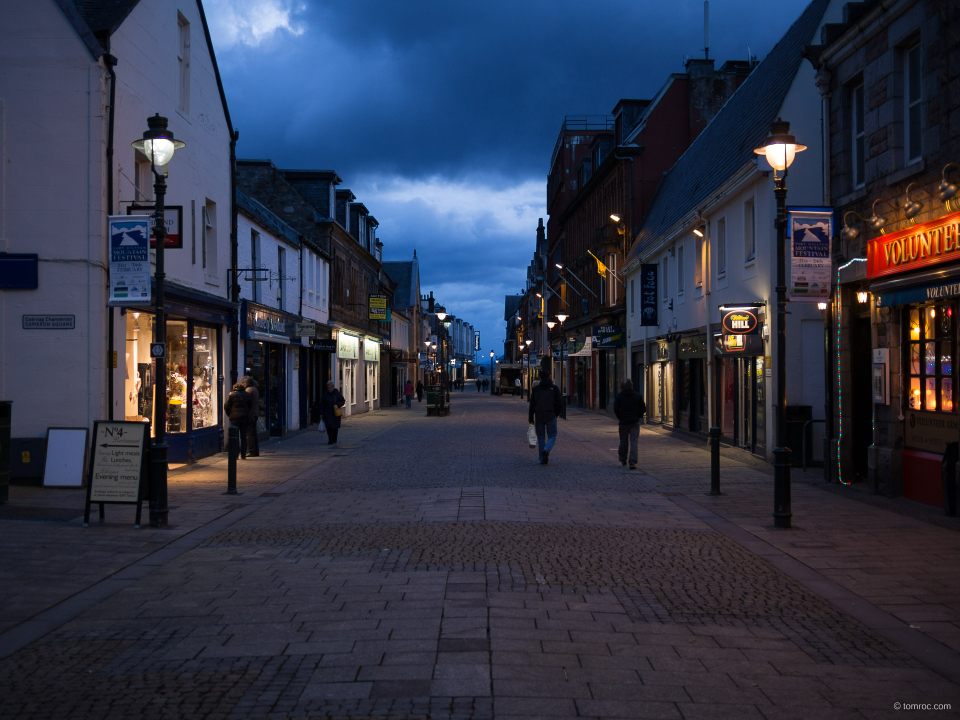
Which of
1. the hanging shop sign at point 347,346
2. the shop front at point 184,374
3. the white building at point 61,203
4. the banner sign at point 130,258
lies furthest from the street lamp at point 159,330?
the hanging shop sign at point 347,346

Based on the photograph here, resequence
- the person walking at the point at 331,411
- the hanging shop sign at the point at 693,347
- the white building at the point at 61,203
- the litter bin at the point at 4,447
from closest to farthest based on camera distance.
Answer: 1. the litter bin at the point at 4,447
2. the white building at the point at 61,203
3. the person walking at the point at 331,411
4. the hanging shop sign at the point at 693,347

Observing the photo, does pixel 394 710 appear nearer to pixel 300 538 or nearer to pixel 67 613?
pixel 67 613

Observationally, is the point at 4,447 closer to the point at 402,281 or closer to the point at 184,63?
the point at 184,63

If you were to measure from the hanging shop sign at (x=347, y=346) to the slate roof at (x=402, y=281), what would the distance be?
99.2 ft

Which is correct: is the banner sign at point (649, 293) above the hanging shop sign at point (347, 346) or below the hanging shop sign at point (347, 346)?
above

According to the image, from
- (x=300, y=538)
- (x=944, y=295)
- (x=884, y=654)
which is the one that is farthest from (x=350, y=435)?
(x=884, y=654)

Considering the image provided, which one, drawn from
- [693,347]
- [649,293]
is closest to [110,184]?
[693,347]

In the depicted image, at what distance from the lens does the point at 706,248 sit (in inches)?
919

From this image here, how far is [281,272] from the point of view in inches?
1098

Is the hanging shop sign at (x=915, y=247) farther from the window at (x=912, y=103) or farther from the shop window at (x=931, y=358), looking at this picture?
the window at (x=912, y=103)

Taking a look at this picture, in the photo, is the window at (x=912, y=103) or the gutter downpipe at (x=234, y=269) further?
the gutter downpipe at (x=234, y=269)

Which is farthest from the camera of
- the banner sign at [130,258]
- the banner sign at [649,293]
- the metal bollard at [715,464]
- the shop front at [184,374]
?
the banner sign at [649,293]

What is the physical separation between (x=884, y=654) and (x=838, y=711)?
126 centimetres

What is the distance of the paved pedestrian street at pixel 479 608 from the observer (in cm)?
488
